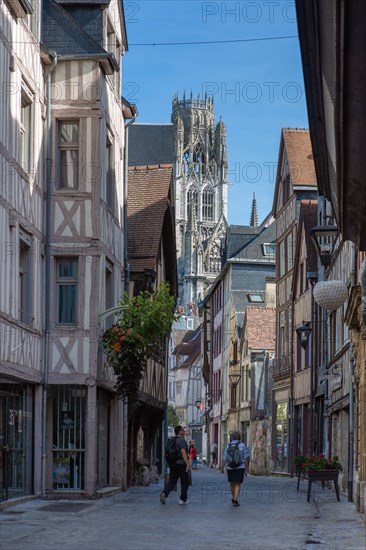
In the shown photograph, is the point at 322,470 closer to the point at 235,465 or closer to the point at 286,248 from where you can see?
the point at 235,465

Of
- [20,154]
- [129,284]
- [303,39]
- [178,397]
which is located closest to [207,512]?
[20,154]

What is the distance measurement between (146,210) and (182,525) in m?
14.8

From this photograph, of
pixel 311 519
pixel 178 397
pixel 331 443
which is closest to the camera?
pixel 311 519

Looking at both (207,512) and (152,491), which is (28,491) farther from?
(152,491)

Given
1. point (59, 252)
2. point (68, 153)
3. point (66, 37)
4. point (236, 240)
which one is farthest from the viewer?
point (236, 240)

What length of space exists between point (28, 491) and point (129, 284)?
24.3 feet

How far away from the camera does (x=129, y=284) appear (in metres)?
27.1

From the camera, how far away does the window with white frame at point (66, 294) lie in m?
22.1

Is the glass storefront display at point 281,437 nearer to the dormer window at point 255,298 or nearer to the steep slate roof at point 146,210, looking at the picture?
the steep slate roof at point 146,210

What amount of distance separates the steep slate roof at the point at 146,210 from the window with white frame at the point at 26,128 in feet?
23.5

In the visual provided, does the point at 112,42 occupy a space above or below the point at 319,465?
above

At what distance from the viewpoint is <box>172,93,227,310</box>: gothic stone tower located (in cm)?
18362

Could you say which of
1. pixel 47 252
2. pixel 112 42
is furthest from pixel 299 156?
pixel 47 252

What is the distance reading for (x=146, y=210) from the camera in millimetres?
29641
